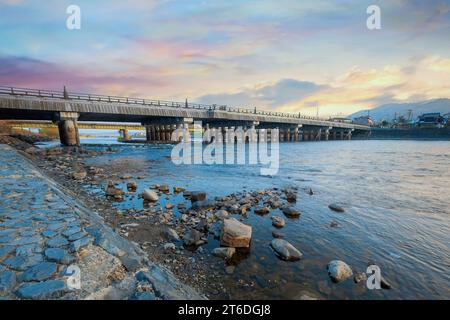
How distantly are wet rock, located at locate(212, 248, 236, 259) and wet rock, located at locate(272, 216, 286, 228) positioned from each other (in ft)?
6.77

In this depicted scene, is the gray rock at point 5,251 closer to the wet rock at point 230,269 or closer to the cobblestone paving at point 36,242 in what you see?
the cobblestone paving at point 36,242

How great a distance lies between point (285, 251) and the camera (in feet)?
15.1

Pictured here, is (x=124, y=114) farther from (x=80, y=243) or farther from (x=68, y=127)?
(x=80, y=243)

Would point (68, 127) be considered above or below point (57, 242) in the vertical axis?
above

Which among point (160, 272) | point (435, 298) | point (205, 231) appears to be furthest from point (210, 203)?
point (435, 298)

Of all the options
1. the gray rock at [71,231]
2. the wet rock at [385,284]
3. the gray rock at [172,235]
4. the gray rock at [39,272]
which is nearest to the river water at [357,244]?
the wet rock at [385,284]

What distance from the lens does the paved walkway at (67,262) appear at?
2395 millimetres

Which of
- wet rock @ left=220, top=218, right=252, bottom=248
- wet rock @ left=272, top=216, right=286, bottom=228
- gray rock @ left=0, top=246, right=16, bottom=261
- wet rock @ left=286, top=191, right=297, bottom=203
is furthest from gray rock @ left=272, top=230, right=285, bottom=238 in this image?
gray rock @ left=0, top=246, right=16, bottom=261

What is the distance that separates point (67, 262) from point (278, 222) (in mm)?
5157

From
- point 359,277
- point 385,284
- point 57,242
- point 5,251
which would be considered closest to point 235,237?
point 359,277

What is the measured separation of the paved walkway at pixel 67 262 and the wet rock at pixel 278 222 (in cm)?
373

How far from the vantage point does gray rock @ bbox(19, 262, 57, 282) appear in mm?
2529
